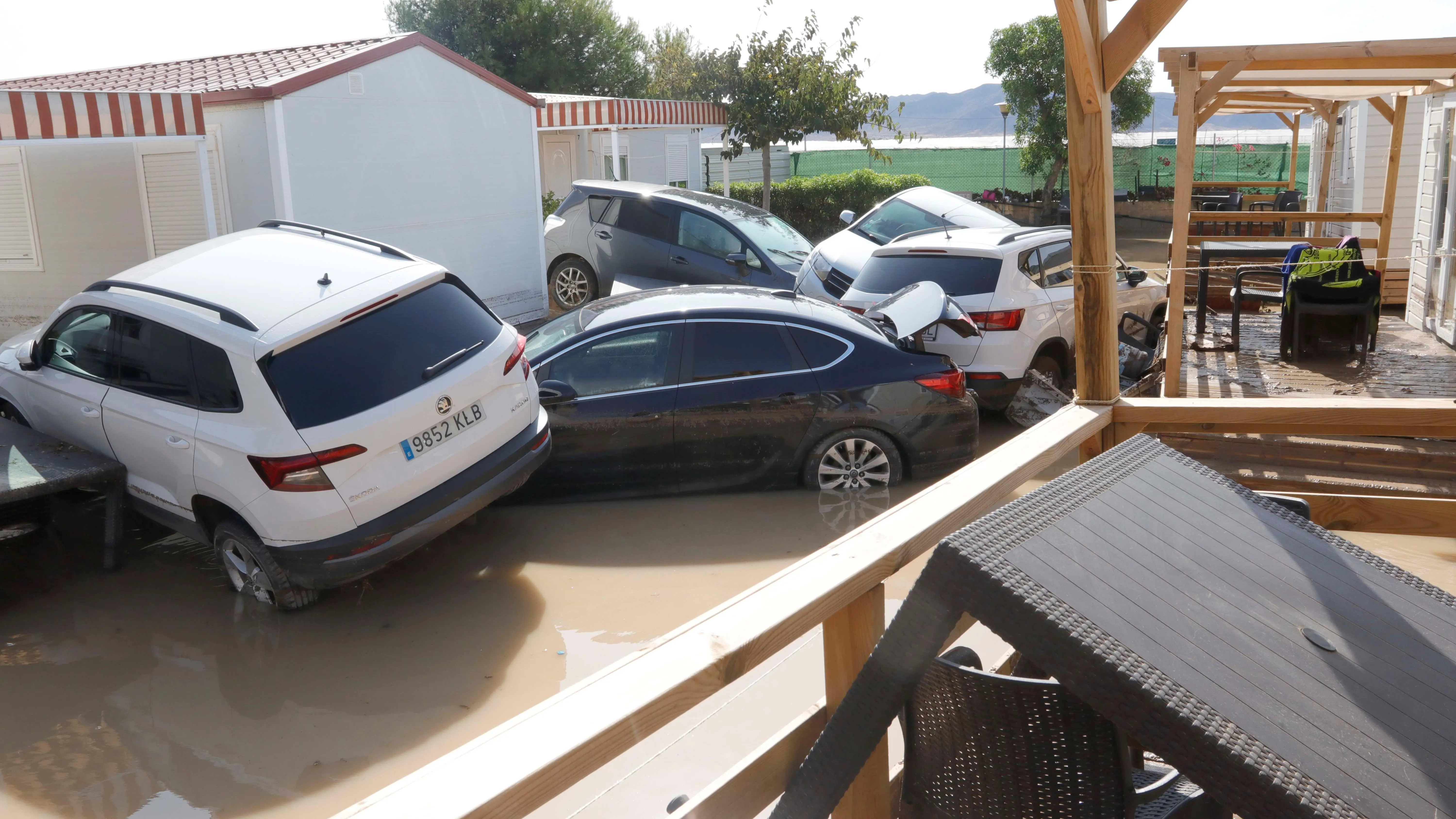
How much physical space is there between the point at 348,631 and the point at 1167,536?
446cm

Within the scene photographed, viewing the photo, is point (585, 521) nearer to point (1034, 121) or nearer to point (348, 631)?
point (348, 631)

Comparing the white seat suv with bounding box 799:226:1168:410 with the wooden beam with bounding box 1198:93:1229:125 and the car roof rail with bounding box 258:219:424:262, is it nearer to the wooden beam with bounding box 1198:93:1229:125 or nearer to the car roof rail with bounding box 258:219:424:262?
the wooden beam with bounding box 1198:93:1229:125

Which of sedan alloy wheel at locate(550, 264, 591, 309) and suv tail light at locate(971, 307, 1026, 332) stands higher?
suv tail light at locate(971, 307, 1026, 332)

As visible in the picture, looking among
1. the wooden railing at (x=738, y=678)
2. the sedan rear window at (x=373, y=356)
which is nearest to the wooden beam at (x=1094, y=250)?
the wooden railing at (x=738, y=678)

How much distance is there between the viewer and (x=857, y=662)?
2301 mm

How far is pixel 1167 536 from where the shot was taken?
2.26 metres

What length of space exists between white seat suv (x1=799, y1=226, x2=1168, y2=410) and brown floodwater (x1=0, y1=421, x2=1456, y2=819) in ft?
4.71

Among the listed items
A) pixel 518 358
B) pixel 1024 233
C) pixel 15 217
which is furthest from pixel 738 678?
pixel 15 217

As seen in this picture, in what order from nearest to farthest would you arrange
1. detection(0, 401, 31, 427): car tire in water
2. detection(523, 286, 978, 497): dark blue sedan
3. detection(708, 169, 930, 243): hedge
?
detection(0, 401, 31, 427): car tire in water, detection(523, 286, 978, 497): dark blue sedan, detection(708, 169, 930, 243): hedge

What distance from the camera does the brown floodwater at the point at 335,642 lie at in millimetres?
4398

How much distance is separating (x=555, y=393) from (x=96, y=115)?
5.96 meters

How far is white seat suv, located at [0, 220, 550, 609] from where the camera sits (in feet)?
17.5

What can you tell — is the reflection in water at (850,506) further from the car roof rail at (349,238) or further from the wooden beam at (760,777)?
the wooden beam at (760,777)

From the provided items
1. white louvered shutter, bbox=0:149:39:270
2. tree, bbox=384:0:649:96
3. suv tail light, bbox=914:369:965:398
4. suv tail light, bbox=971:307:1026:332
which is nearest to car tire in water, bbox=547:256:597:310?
white louvered shutter, bbox=0:149:39:270
